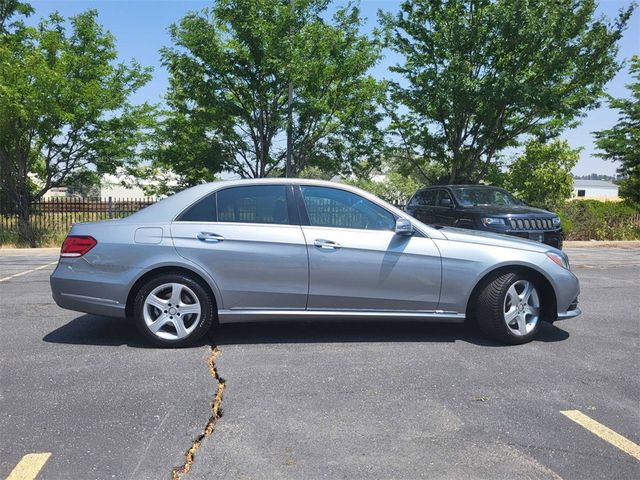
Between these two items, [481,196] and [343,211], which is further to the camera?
[481,196]

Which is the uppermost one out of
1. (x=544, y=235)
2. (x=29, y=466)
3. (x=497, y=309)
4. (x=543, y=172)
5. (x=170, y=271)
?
(x=543, y=172)

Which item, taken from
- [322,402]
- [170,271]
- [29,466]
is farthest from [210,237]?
[29,466]

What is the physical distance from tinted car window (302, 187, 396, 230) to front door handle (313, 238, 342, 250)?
0.20 meters

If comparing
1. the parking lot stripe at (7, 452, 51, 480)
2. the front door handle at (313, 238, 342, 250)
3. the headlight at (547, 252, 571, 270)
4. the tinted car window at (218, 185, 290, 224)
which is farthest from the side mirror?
the parking lot stripe at (7, 452, 51, 480)

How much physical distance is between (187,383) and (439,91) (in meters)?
13.2

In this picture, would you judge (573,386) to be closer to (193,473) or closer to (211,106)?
(193,473)

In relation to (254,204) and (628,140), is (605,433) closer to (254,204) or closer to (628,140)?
(254,204)

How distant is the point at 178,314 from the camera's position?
490 cm

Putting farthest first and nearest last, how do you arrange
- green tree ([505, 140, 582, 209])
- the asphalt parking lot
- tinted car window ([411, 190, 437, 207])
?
green tree ([505, 140, 582, 209]) < tinted car window ([411, 190, 437, 207]) < the asphalt parking lot

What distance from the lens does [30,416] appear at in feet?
11.5

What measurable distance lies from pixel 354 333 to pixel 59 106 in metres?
11.5

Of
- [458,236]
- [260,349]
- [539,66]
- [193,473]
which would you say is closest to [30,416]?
[193,473]

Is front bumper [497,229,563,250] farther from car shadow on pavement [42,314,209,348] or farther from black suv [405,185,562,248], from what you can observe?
car shadow on pavement [42,314,209,348]

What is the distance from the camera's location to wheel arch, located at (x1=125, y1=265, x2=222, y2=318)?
192 inches
